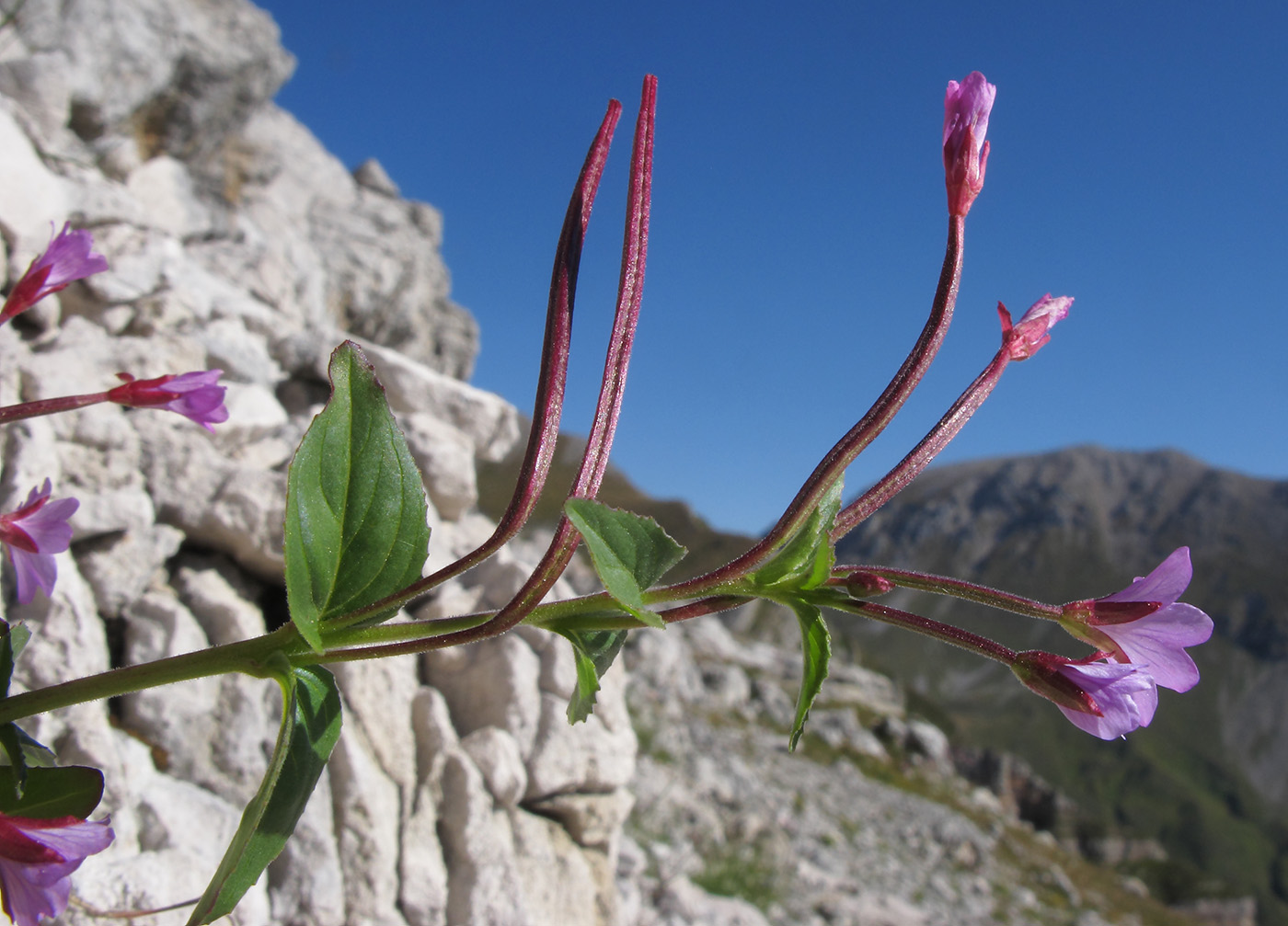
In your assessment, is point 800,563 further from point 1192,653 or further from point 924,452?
point 1192,653

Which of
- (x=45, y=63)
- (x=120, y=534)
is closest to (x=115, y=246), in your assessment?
(x=120, y=534)

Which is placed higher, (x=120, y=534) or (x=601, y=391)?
(x=120, y=534)

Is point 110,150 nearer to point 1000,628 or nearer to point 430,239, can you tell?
point 430,239

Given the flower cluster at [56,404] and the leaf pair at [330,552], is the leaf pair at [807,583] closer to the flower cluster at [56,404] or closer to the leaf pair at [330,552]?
the leaf pair at [330,552]

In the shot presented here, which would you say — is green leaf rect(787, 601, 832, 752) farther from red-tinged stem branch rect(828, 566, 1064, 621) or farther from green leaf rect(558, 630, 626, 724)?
green leaf rect(558, 630, 626, 724)

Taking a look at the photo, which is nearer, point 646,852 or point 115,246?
point 115,246

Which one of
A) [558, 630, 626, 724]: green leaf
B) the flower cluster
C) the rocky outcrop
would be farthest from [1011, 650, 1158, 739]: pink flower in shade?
the rocky outcrop

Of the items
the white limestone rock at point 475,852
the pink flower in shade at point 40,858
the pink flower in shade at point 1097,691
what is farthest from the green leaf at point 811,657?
the white limestone rock at point 475,852
